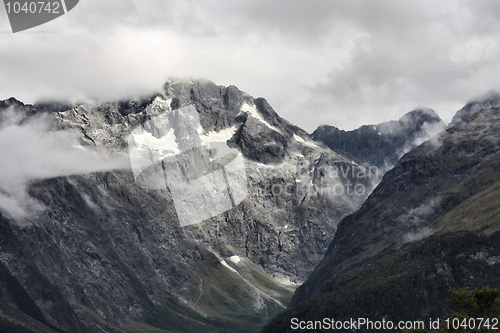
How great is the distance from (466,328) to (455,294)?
6.46 metres

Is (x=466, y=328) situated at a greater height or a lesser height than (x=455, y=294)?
lesser

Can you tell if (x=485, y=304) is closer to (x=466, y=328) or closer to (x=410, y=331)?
(x=466, y=328)

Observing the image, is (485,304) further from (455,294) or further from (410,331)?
(410,331)

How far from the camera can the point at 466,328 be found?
101438 millimetres

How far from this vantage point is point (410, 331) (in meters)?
101

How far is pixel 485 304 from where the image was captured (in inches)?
3962

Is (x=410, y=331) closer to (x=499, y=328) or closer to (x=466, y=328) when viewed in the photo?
(x=466, y=328)

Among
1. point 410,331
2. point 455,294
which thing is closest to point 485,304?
point 455,294

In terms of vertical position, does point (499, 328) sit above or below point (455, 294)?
below

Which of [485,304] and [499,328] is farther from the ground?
[485,304]

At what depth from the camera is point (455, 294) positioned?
101 m

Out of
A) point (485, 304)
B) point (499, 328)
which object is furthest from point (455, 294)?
point (499, 328)

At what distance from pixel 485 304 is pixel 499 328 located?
30.6 feet

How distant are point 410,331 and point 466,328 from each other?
32.6 ft
